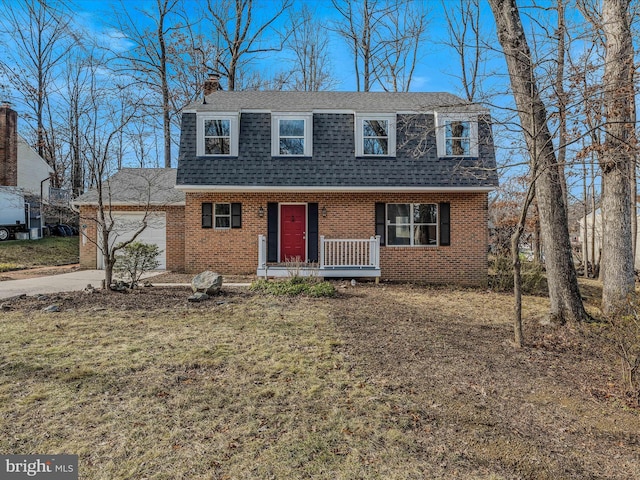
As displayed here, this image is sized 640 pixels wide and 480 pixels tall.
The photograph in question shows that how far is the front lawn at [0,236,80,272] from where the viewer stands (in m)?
16.2

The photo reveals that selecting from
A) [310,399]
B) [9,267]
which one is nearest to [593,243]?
[310,399]

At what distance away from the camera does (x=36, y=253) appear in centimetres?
1777

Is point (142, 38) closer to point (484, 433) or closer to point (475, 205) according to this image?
point (475, 205)

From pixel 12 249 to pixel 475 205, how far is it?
20037 millimetres

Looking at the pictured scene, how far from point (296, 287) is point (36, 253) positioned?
15447 mm

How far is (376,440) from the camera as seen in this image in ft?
9.68

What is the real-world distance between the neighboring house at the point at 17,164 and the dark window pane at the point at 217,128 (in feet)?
46.9

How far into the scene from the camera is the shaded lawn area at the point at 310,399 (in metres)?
2.70

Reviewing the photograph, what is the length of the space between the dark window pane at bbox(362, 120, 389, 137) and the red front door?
314 centimetres

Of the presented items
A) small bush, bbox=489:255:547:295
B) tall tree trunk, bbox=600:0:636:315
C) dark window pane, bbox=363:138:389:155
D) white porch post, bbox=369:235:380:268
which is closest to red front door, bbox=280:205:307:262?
white porch post, bbox=369:235:380:268

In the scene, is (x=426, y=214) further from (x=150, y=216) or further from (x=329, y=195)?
(x=150, y=216)
